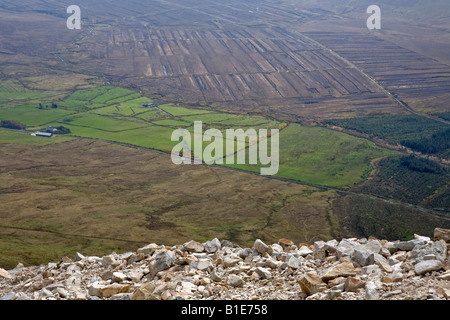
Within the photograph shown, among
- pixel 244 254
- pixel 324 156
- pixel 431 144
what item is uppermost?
pixel 244 254

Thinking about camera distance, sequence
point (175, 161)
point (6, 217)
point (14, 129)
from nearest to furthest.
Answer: point (6, 217), point (175, 161), point (14, 129)

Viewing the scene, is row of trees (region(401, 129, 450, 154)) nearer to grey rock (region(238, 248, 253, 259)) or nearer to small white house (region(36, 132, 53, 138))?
small white house (region(36, 132, 53, 138))

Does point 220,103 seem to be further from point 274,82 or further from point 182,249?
point 182,249

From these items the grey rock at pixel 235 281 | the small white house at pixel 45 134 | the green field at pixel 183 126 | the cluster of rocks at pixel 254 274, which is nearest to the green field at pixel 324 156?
the green field at pixel 183 126

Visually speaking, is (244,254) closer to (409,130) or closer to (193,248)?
(193,248)

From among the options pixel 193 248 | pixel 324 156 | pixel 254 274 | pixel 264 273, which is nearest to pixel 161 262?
pixel 193 248

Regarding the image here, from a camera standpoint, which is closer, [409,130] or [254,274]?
[254,274]

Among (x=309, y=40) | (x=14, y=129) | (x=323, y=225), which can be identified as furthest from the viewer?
(x=309, y=40)

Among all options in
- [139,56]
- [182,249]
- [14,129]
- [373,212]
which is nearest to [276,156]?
[373,212]

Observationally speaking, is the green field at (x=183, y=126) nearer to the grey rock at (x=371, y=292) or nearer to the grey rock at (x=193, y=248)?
the grey rock at (x=193, y=248)
